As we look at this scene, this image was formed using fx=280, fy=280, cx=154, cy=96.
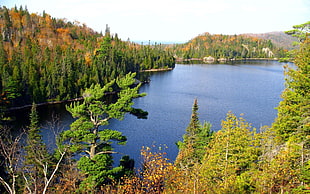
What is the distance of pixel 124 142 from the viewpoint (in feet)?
58.6

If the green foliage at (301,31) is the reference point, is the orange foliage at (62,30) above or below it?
above

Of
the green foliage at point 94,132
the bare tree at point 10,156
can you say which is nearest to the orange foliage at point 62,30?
the green foliage at point 94,132

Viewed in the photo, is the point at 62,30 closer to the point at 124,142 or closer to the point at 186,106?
the point at 186,106

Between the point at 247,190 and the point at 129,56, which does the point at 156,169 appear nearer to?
the point at 247,190

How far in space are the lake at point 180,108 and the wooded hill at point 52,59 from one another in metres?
5.57

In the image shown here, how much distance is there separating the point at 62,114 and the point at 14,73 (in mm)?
13584

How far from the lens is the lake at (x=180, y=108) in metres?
36.8

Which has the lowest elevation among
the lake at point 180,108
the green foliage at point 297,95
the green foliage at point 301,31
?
the lake at point 180,108

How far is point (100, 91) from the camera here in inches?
701

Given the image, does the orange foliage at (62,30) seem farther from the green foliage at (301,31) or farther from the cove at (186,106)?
the green foliage at (301,31)

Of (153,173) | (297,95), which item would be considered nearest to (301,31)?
(297,95)

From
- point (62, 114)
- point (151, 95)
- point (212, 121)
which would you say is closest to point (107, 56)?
point (151, 95)

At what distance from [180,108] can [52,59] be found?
37521 mm

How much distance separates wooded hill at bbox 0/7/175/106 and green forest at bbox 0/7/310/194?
297 millimetres
